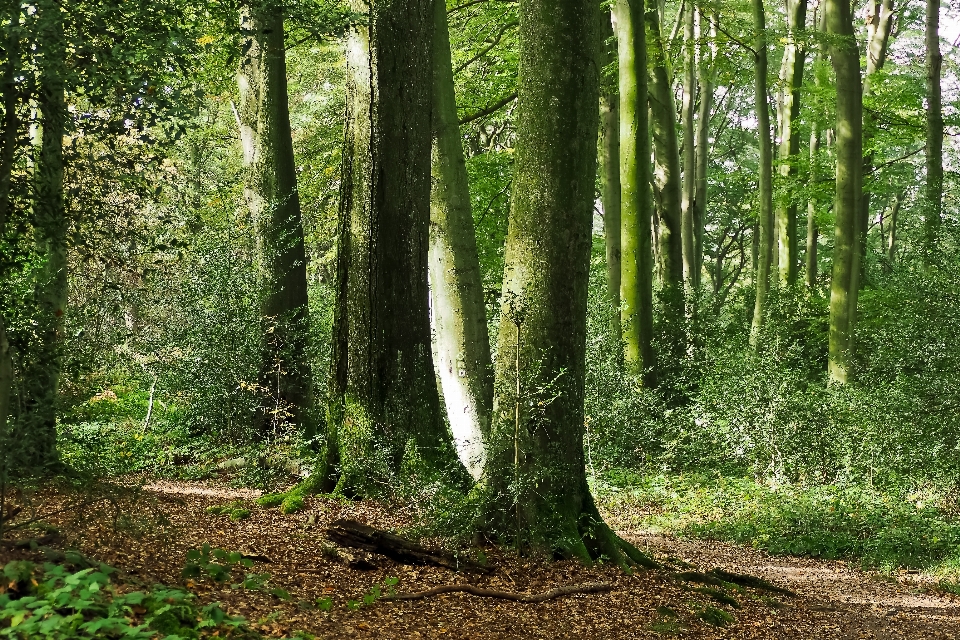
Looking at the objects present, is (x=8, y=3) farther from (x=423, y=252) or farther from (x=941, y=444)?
(x=941, y=444)

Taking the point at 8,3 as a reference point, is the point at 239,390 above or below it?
below

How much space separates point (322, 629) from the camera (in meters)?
5.08

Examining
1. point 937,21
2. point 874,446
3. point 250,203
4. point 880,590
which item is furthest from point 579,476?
point 937,21

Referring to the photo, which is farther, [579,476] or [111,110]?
[579,476]

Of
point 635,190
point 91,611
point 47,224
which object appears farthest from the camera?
point 635,190

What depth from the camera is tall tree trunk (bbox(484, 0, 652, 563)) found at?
7191mm

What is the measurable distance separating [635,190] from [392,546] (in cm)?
905

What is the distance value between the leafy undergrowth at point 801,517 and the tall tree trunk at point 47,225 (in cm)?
791

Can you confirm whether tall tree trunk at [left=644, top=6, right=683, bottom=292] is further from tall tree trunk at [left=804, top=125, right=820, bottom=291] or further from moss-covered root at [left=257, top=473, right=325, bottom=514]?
moss-covered root at [left=257, top=473, right=325, bottom=514]

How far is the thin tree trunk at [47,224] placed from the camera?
4.58 metres

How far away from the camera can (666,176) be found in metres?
16.1

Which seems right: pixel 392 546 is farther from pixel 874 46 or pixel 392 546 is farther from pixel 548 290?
pixel 874 46

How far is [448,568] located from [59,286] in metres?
3.82

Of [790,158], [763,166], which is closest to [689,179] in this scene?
[790,158]
